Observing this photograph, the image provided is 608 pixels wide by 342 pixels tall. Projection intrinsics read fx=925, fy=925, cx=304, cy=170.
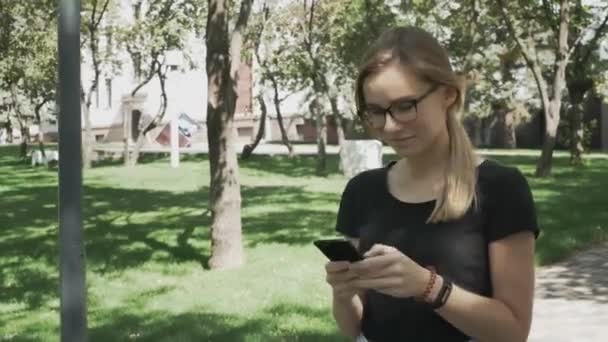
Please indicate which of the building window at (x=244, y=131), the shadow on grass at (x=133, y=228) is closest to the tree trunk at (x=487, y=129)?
the building window at (x=244, y=131)

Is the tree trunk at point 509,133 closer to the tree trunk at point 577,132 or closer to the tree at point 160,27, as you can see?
the tree trunk at point 577,132

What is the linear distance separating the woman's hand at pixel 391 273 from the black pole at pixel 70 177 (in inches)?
94.6

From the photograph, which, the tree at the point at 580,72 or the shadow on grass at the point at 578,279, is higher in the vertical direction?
the tree at the point at 580,72

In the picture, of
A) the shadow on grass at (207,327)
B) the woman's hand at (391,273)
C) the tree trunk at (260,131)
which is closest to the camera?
the woman's hand at (391,273)

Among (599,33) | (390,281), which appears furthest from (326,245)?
(599,33)

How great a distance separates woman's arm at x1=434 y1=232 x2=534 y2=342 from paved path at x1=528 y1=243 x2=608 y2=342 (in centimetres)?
489

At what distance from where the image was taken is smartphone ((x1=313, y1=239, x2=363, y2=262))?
1.96m

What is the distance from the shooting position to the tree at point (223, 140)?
9680 mm

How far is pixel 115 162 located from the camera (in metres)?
35.8

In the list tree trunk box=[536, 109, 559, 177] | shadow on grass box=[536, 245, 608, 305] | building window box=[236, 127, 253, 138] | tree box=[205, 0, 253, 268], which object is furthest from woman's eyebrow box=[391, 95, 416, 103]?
building window box=[236, 127, 253, 138]

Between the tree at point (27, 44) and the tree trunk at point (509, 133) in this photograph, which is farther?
the tree trunk at point (509, 133)

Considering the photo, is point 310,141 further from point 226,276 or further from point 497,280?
point 497,280

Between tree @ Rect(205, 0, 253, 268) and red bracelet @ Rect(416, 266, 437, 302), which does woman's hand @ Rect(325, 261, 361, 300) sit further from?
tree @ Rect(205, 0, 253, 268)

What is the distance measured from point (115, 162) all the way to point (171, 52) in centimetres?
568
